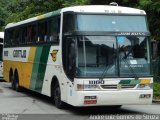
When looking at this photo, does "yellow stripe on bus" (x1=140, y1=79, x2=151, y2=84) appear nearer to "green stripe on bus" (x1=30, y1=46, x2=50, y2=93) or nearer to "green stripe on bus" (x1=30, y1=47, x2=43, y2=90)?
"green stripe on bus" (x1=30, y1=46, x2=50, y2=93)

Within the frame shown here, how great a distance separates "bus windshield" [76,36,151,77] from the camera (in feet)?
46.3

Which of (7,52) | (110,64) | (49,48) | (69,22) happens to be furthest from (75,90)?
(7,52)

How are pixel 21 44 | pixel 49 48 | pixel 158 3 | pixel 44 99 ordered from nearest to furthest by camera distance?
pixel 49 48
pixel 44 99
pixel 21 44
pixel 158 3

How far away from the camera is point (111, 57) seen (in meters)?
14.4

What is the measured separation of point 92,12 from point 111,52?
1.38m

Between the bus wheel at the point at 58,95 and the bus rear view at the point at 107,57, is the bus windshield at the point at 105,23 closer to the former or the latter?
the bus rear view at the point at 107,57

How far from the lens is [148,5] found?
82.6ft

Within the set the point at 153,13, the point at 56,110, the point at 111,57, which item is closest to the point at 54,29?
the point at 56,110

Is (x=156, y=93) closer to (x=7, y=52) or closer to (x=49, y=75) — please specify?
(x=49, y=75)

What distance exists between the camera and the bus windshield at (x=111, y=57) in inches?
555

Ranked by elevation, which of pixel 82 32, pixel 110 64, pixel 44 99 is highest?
pixel 82 32

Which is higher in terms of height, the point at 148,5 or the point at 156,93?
the point at 148,5

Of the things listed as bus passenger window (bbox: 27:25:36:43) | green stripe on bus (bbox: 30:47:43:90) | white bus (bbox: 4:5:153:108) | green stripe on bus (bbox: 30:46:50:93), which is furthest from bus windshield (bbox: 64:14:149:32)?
bus passenger window (bbox: 27:25:36:43)

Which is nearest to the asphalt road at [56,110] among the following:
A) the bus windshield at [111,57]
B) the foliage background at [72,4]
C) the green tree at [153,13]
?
the bus windshield at [111,57]
